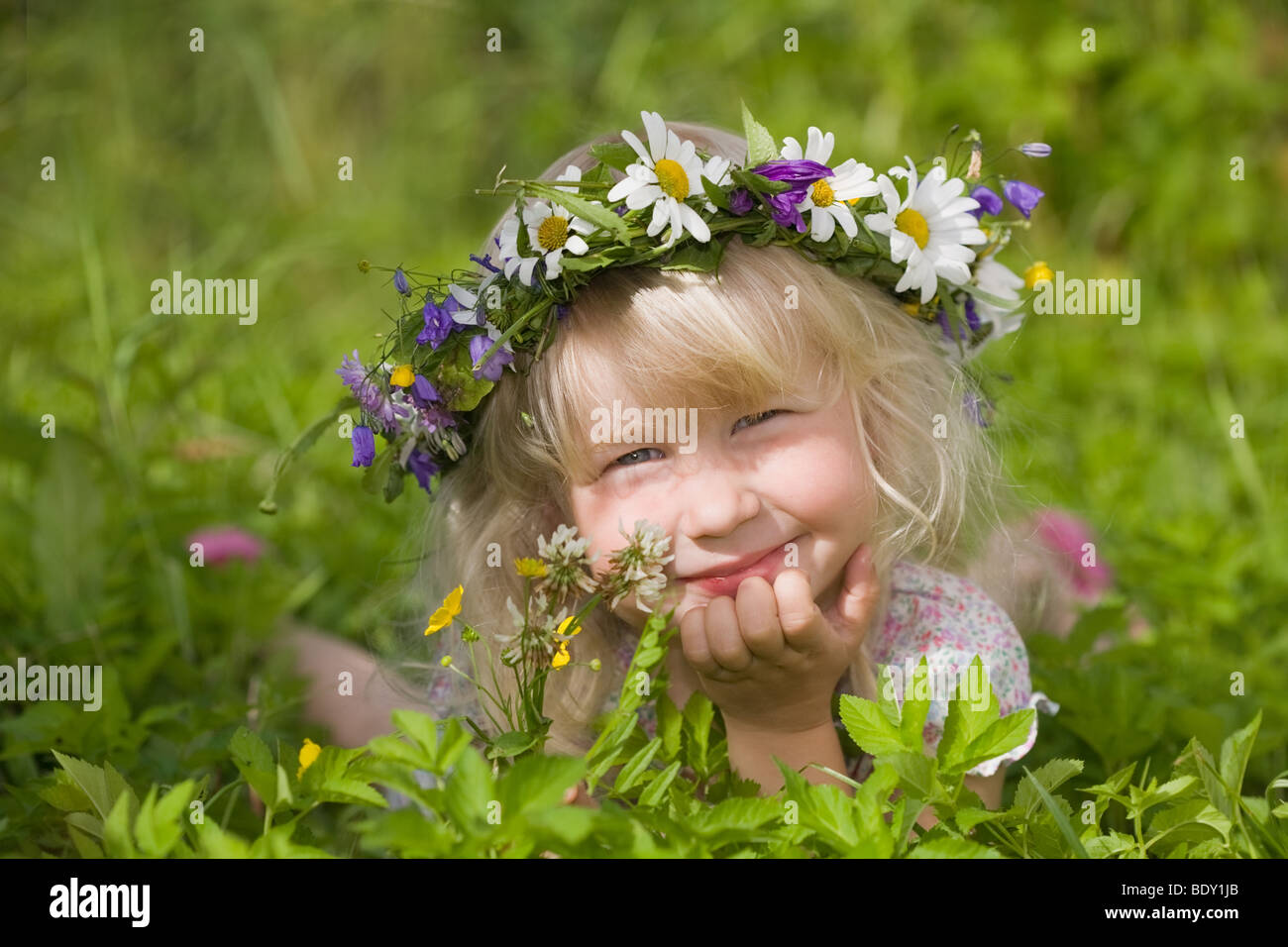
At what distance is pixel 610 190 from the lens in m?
1.51

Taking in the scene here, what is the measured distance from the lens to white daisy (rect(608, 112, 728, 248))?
58.6 inches

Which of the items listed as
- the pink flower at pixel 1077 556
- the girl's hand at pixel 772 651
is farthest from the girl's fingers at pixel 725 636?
the pink flower at pixel 1077 556

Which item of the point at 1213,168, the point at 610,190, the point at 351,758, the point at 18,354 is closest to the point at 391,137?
the point at 18,354

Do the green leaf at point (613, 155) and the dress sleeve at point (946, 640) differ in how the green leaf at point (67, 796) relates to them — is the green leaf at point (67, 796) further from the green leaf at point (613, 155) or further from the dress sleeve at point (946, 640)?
the dress sleeve at point (946, 640)

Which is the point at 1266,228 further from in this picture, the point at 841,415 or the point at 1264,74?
the point at 841,415

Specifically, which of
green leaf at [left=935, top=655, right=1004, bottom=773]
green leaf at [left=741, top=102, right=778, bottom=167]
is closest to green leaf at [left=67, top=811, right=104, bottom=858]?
green leaf at [left=935, top=655, right=1004, bottom=773]

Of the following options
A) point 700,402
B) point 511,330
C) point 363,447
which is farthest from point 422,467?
point 700,402

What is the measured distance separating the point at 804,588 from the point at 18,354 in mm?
2433

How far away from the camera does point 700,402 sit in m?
1.55

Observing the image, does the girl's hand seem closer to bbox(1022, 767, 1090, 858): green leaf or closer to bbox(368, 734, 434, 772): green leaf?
bbox(1022, 767, 1090, 858): green leaf

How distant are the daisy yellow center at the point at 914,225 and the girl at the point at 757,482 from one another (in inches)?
3.2

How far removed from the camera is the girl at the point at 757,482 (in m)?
1.53

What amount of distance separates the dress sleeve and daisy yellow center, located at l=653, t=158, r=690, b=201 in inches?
25.6

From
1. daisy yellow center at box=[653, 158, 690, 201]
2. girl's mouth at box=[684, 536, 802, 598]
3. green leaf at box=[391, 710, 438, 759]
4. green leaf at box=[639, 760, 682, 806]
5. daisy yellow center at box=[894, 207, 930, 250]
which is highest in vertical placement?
daisy yellow center at box=[653, 158, 690, 201]
